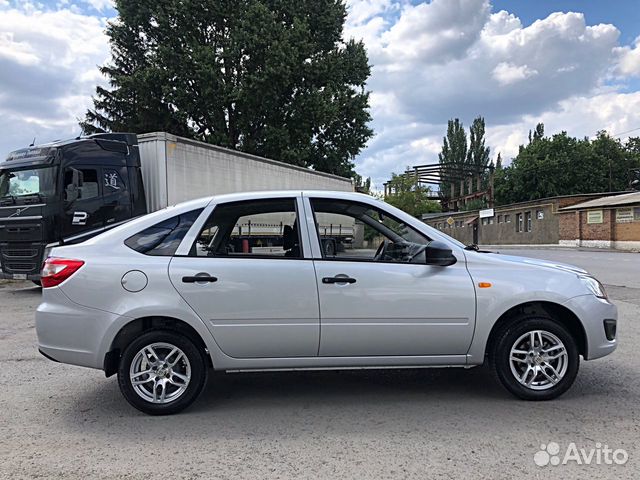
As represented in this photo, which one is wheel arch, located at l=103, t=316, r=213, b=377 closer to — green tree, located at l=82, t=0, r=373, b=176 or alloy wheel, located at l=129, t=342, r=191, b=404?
alloy wheel, located at l=129, t=342, r=191, b=404

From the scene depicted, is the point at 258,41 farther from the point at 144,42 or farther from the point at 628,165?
the point at 628,165

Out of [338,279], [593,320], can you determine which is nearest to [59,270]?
[338,279]

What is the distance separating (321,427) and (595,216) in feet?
128

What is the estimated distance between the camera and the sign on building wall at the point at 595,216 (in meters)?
36.6

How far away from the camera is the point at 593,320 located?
4230 millimetres

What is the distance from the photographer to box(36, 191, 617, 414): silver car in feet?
13.1

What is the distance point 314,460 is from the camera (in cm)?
325

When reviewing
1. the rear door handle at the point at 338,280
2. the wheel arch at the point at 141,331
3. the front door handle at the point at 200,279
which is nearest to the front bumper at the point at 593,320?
the rear door handle at the point at 338,280

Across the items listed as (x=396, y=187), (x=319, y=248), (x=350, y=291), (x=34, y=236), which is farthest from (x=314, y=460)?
(x=396, y=187)

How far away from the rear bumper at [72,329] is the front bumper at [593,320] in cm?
366

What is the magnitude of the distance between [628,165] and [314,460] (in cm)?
6313

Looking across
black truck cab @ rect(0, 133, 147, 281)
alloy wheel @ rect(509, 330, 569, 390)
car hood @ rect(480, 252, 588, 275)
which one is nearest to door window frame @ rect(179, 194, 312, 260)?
car hood @ rect(480, 252, 588, 275)

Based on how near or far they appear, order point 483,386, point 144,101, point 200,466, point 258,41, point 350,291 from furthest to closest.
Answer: point 144,101
point 258,41
point 483,386
point 350,291
point 200,466

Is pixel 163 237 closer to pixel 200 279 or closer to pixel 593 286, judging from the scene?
pixel 200 279
